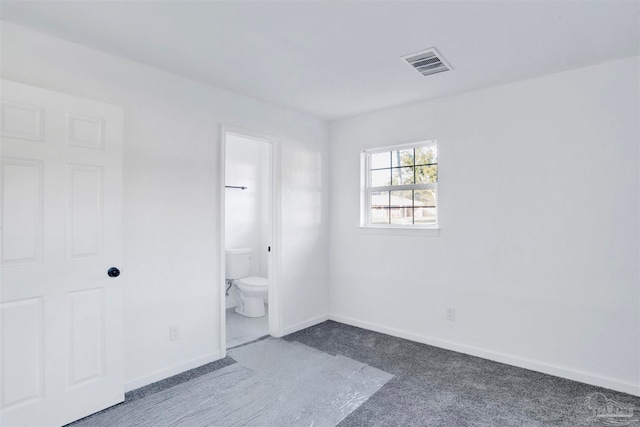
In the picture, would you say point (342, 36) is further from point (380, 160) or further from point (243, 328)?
point (243, 328)

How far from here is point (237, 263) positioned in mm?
4465

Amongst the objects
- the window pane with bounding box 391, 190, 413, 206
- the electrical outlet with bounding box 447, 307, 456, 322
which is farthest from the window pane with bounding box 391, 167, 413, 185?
the electrical outlet with bounding box 447, 307, 456, 322

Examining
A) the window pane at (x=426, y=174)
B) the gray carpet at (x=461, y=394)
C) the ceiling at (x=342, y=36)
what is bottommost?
the gray carpet at (x=461, y=394)

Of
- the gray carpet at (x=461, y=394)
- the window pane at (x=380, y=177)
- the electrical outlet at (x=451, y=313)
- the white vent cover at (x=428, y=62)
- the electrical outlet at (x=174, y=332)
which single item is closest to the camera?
the gray carpet at (x=461, y=394)

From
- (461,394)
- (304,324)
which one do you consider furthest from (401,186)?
(461,394)

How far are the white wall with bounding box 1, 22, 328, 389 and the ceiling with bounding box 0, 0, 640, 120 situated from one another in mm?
142

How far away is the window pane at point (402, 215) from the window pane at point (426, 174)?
318mm

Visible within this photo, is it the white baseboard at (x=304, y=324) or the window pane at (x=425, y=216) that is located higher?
the window pane at (x=425, y=216)

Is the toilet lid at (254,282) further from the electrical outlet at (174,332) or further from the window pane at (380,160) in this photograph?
the window pane at (380,160)

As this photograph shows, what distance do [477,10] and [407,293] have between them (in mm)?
2575

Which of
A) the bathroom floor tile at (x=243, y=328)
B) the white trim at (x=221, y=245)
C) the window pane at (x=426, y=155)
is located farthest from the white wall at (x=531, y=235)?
the white trim at (x=221, y=245)

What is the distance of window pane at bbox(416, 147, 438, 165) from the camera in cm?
357

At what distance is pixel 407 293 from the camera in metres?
3.64

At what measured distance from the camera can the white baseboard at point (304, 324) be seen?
3756 mm
